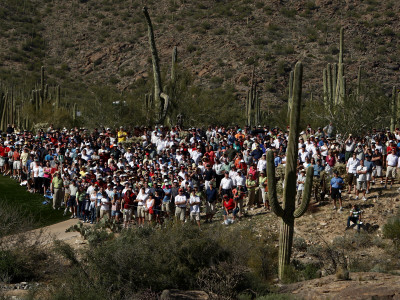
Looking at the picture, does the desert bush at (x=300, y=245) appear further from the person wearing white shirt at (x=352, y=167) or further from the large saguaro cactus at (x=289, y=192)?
the person wearing white shirt at (x=352, y=167)

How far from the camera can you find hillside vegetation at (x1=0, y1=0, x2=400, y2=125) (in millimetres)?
58375

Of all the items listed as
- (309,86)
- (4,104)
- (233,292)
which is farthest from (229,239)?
(309,86)

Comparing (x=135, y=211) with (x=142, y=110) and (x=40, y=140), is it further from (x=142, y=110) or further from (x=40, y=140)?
(x=142, y=110)

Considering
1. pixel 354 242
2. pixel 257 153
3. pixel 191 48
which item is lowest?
pixel 354 242

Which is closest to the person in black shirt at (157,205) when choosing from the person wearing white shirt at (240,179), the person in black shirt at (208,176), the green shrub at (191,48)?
the person in black shirt at (208,176)

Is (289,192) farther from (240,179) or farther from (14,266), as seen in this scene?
(14,266)

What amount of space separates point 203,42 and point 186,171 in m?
46.7

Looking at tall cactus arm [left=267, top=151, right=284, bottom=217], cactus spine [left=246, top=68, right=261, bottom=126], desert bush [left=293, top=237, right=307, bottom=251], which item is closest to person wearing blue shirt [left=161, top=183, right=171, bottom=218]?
desert bush [left=293, top=237, right=307, bottom=251]

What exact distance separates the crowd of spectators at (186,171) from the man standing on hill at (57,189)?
4cm

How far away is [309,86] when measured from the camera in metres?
54.1

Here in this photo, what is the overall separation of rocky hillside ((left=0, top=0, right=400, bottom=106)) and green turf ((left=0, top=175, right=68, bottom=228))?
3236 cm

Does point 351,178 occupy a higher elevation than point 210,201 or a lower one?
higher

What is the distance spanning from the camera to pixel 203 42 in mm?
65688

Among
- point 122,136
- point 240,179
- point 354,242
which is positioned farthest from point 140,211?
point 122,136
